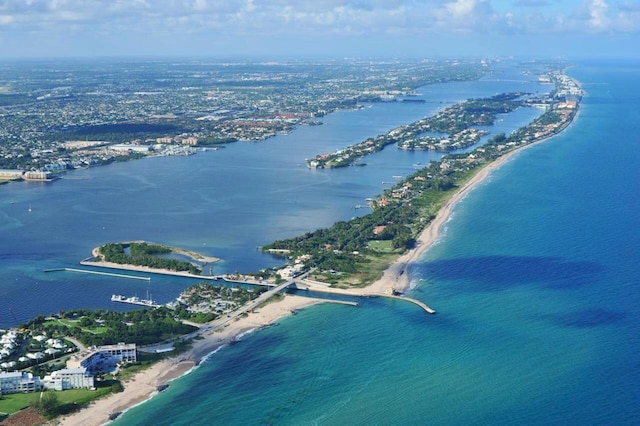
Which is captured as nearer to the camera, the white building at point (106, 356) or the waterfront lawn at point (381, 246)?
the white building at point (106, 356)

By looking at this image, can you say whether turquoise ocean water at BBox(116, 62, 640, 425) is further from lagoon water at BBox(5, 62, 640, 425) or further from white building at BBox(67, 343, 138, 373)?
white building at BBox(67, 343, 138, 373)

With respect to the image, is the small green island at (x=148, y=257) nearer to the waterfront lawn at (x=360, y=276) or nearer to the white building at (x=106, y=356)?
the waterfront lawn at (x=360, y=276)

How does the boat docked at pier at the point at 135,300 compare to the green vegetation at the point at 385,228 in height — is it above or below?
below

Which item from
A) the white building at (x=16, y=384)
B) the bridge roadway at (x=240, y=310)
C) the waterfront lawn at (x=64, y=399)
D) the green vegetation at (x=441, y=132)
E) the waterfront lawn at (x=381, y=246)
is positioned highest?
the green vegetation at (x=441, y=132)

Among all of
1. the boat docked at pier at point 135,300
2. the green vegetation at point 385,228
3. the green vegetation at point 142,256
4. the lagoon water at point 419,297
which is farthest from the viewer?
the green vegetation at point 385,228

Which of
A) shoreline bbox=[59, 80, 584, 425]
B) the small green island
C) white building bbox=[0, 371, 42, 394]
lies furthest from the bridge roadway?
white building bbox=[0, 371, 42, 394]

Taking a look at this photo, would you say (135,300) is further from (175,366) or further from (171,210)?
(171,210)

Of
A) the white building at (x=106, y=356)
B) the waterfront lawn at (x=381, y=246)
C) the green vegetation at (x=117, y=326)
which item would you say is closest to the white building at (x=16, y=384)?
the white building at (x=106, y=356)
